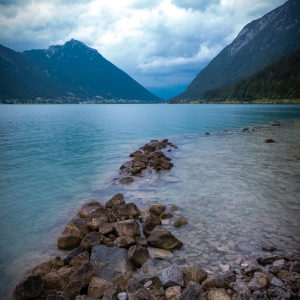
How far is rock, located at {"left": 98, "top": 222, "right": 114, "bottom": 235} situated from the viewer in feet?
38.3

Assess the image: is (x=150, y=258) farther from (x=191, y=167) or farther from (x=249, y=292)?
(x=191, y=167)

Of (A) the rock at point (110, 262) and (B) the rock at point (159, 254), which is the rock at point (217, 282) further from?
(A) the rock at point (110, 262)

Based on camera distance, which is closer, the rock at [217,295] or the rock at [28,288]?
the rock at [217,295]

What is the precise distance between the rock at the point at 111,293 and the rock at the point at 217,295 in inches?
112

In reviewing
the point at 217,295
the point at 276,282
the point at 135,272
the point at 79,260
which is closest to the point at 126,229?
the point at 135,272

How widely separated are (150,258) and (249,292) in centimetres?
405

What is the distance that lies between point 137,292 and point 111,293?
83 centimetres

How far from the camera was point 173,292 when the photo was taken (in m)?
7.65

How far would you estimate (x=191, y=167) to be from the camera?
86.0 feet

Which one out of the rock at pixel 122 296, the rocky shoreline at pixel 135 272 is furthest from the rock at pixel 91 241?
the rock at pixel 122 296

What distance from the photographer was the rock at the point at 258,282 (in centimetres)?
756

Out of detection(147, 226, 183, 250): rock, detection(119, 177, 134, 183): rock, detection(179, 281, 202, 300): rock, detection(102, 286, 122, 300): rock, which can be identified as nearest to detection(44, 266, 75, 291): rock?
detection(102, 286, 122, 300): rock

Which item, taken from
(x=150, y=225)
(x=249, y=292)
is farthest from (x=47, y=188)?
(x=249, y=292)

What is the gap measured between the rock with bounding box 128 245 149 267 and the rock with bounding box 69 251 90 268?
1734mm
